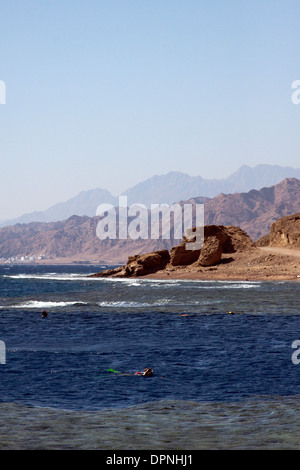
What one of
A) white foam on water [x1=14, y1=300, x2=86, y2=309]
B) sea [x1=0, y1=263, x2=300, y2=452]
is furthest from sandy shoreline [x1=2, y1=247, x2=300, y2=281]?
sea [x1=0, y1=263, x2=300, y2=452]

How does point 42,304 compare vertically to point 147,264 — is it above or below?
below

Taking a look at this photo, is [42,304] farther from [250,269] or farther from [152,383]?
[250,269]

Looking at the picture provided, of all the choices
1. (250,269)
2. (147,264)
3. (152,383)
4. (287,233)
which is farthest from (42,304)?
(287,233)

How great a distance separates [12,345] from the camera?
31.2 metres

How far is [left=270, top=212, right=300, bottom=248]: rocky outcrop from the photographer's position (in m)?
114

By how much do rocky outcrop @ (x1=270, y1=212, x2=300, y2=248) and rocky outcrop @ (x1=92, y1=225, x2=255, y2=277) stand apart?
6.94 m

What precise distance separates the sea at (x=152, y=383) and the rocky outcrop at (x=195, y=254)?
6062cm

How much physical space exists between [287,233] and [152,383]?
97299mm

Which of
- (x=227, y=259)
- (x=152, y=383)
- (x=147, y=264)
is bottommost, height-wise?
(x=147, y=264)

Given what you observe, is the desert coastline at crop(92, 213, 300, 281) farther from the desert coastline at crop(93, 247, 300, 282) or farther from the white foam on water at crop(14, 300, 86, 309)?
the white foam on water at crop(14, 300, 86, 309)

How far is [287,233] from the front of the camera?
4552 inches

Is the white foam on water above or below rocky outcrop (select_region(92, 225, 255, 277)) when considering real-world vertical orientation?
below

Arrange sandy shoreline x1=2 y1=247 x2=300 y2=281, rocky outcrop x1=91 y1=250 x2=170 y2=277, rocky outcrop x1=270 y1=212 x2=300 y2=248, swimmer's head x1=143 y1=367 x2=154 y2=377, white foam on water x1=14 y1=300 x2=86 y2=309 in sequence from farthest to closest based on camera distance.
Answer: rocky outcrop x1=270 y1=212 x2=300 y2=248, rocky outcrop x1=91 y1=250 x2=170 y2=277, sandy shoreline x1=2 y1=247 x2=300 y2=281, white foam on water x1=14 y1=300 x2=86 y2=309, swimmer's head x1=143 y1=367 x2=154 y2=377
